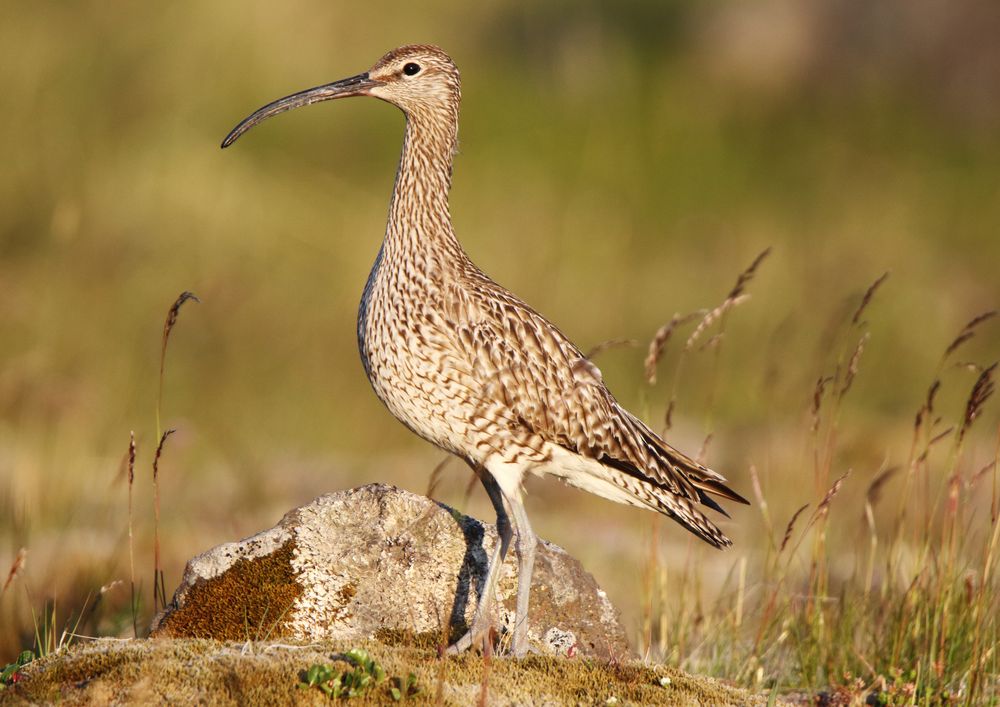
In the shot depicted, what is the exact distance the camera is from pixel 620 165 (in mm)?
26656

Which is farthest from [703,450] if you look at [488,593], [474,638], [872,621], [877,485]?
[474,638]

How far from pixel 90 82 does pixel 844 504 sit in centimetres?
1567

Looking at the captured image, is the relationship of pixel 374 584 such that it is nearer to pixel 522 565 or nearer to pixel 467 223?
pixel 522 565

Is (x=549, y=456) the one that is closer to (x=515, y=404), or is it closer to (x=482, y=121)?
(x=515, y=404)

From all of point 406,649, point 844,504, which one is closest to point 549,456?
point 406,649

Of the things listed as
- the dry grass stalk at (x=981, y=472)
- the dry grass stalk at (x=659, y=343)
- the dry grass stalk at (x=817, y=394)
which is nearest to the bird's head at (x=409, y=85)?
the dry grass stalk at (x=659, y=343)

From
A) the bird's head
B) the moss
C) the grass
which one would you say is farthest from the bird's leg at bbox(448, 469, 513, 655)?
the bird's head

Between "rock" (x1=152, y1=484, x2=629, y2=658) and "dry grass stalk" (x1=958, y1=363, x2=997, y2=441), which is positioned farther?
"dry grass stalk" (x1=958, y1=363, x2=997, y2=441)

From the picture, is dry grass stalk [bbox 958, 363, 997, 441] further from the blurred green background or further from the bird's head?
the bird's head

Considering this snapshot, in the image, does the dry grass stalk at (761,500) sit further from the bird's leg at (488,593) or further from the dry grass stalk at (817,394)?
the bird's leg at (488,593)

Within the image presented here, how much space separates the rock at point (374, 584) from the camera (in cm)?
653

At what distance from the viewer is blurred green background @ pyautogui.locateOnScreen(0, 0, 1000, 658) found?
14164 millimetres

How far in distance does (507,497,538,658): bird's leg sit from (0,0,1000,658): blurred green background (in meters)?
2.64

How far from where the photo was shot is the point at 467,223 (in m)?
23.0
